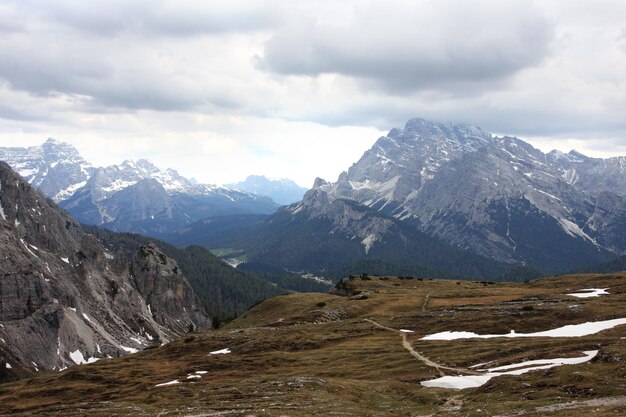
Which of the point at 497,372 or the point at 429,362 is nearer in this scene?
the point at 497,372

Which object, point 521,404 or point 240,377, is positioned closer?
point 521,404

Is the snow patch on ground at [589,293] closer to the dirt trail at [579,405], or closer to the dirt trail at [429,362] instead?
the dirt trail at [429,362]

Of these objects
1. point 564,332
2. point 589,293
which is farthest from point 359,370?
point 589,293

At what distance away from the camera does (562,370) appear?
2470 inches

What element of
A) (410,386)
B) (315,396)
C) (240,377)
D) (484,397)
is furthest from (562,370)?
(240,377)

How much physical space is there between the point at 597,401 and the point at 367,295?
13295cm

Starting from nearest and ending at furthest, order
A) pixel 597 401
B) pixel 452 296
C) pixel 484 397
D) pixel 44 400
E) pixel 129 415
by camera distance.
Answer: pixel 597 401
pixel 484 397
pixel 129 415
pixel 44 400
pixel 452 296

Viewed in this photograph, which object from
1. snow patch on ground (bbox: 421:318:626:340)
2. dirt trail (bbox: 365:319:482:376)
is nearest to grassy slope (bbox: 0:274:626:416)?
dirt trail (bbox: 365:319:482:376)

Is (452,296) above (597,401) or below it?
below

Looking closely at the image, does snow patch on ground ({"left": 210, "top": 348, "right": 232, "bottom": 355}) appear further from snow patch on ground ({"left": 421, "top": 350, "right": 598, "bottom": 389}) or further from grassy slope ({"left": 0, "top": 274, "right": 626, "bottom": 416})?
snow patch on ground ({"left": 421, "top": 350, "right": 598, "bottom": 389})

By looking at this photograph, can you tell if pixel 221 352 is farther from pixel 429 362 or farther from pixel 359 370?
pixel 429 362

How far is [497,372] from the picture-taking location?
236 feet

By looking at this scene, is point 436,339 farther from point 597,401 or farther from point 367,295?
point 367,295

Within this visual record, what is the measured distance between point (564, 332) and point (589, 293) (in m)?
60.2
